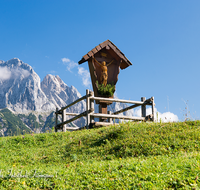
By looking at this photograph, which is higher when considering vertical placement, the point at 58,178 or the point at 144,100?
the point at 144,100

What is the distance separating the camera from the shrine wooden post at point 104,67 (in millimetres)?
14477

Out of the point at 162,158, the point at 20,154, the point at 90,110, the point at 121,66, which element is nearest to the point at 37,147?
the point at 20,154

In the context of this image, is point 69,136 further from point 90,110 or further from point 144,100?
point 144,100

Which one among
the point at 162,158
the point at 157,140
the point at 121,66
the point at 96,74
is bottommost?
the point at 162,158

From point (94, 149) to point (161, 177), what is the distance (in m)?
3.64

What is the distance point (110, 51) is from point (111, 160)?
1029 centimetres

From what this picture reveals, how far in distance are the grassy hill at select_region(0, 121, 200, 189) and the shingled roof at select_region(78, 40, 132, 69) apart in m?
5.94

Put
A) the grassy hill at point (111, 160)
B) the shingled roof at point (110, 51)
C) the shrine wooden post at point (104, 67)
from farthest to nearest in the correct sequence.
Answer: the shrine wooden post at point (104, 67) → the shingled roof at point (110, 51) → the grassy hill at point (111, 160)

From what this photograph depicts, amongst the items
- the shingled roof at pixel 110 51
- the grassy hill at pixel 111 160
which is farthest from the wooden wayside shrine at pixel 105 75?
the grassy hill at pixel 111 160

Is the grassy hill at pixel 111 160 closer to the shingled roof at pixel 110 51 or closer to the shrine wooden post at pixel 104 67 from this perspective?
the shrine wooden post at pixel 104 67

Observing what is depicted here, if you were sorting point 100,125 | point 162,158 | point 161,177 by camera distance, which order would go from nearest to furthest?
point 161,177, point 162,158, point 100,125

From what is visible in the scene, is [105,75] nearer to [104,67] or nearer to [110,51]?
[104,67]

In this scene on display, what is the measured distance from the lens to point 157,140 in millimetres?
7402

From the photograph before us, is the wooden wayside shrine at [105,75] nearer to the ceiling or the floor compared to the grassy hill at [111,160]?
nearer to the ceiling
